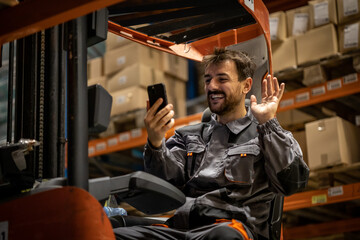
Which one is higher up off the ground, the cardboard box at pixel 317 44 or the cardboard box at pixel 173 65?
the cardboard box at pixel 173 65

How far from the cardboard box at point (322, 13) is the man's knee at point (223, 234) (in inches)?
149

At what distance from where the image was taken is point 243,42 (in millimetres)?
3531

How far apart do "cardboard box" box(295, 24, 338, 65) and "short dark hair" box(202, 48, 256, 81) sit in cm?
248

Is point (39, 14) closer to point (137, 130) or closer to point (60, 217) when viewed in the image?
point (60, 217)

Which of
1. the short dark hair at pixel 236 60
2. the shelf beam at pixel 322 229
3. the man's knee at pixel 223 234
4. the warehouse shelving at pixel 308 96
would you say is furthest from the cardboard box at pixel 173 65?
the man's knee at pixel 223 234

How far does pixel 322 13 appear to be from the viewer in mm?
5668

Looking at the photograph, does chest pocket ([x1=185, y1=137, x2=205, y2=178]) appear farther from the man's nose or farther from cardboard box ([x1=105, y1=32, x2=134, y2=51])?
cardboard box ([x1=105, y1=32, x2=134, y2=51])

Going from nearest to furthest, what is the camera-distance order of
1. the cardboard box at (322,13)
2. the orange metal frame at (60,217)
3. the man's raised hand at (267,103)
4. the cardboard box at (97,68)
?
1. the orange metal frame at (60,217)
2. the man's raised hand at (267,103)
3. the cardboard box at (322,13)
4. the cardboard box at (97,68)

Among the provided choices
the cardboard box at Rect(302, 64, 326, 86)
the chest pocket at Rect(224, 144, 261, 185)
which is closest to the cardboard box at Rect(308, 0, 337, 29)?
the cardboard box at Rect(302, 64, 326, 86)

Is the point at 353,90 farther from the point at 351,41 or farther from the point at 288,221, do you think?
the point at 288,221

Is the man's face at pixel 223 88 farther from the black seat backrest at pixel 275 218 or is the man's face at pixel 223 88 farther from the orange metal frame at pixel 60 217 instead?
the orange metal frame at pixel 60 217

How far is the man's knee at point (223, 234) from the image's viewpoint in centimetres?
230

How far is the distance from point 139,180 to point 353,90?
403 centimetres

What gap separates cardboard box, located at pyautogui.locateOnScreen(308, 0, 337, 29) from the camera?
5.61m
